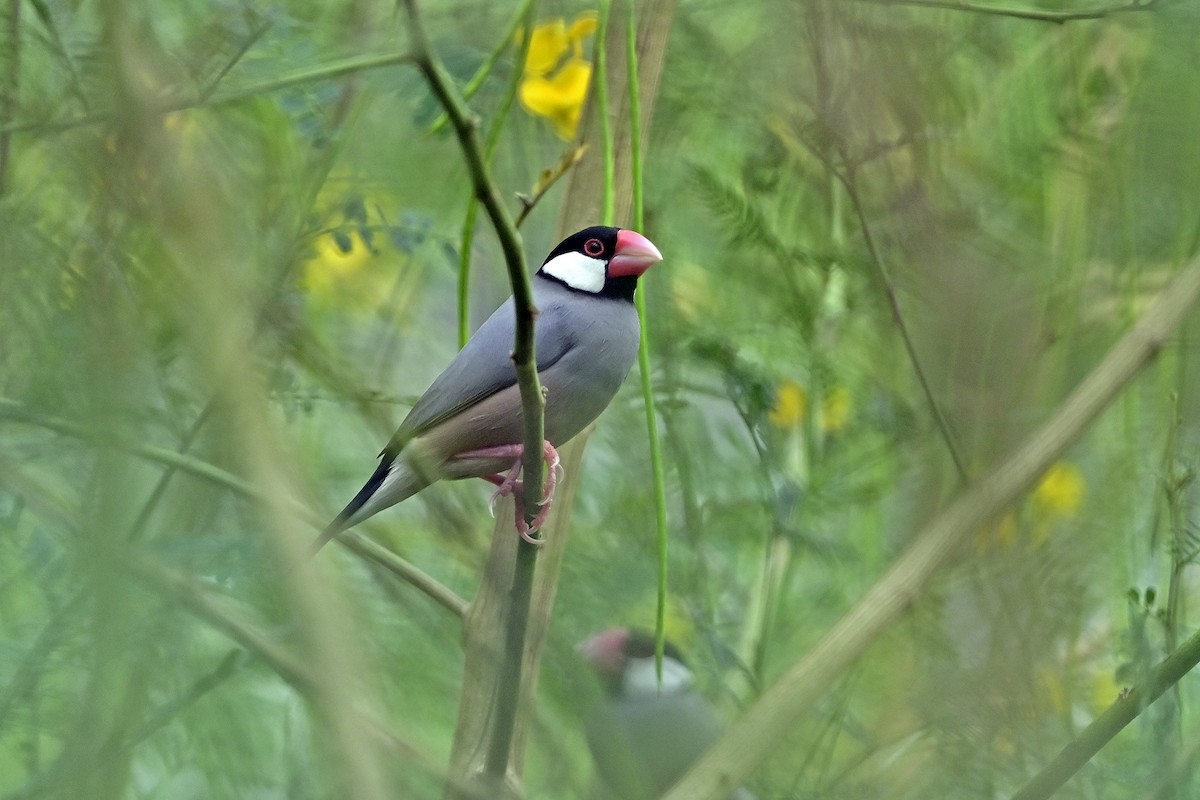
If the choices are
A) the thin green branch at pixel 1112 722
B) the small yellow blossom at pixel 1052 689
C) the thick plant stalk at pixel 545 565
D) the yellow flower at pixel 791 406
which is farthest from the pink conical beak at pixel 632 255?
the thin green branch at pixel 1112 722

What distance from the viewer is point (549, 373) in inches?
71.7

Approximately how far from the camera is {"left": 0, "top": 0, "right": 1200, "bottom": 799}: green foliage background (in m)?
0.74

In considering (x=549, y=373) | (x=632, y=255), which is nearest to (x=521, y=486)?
(x=549, y=373)

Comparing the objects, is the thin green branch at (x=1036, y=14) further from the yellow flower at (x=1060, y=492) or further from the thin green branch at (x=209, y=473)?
the thin green branch at (x=209, y=473)

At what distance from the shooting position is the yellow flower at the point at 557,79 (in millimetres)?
1956

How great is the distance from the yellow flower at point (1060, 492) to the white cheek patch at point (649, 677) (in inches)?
28.6

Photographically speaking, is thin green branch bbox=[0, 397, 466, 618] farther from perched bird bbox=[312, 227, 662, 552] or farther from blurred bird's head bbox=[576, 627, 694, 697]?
blurred bird's head bbox=[576, 627, 694, 697]

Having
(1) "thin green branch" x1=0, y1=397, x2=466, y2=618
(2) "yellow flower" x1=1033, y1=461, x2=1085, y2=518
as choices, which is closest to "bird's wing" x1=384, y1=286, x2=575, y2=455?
(1) "thin green branch" x1=0, y1=397, x2=466, y2=618

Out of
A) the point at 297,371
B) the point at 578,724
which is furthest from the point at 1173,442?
the point at 297,371

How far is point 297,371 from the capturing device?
1973 mm

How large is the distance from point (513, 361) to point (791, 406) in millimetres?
1228

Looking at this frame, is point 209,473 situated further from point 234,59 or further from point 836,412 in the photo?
point 836,412

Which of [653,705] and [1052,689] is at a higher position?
[1052,689]

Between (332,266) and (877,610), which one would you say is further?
(332,266)
